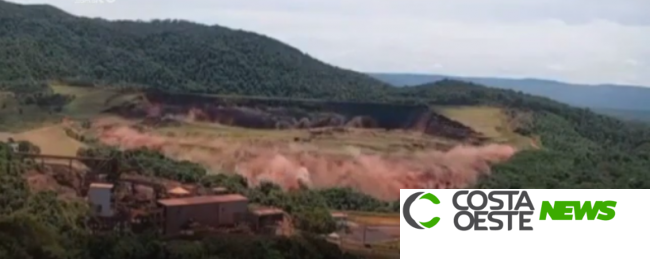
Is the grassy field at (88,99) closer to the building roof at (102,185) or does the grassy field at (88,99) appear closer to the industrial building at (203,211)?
the building roof at (102,185)

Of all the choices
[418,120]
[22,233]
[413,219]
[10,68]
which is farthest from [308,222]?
[10,68]

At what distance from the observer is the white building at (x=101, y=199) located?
26.6 ft

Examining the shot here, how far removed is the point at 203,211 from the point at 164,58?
6845 mm

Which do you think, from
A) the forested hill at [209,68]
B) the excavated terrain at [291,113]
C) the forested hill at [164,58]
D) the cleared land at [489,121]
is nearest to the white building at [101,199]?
the excavated terrain at [291,113]

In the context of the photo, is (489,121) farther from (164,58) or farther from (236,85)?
(164,58)

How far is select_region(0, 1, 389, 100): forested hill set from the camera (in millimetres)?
13602

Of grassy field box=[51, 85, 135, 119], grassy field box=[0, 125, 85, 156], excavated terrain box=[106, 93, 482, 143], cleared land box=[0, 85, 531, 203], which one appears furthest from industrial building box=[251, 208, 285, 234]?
grassy field box=[51, 85, 135, 119]

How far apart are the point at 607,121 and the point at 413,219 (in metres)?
10.1

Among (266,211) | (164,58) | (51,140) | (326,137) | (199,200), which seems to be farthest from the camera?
(164,58)

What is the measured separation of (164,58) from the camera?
14.4 m

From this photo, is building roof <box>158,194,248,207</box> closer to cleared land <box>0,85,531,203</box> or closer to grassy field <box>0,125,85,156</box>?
cleared land <box>0,85,531,203</box>

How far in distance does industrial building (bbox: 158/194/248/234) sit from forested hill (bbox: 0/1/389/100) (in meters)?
5.12

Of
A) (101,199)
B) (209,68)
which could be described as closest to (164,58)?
(209,68)

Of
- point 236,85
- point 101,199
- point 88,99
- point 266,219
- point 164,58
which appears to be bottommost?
point 266,219
